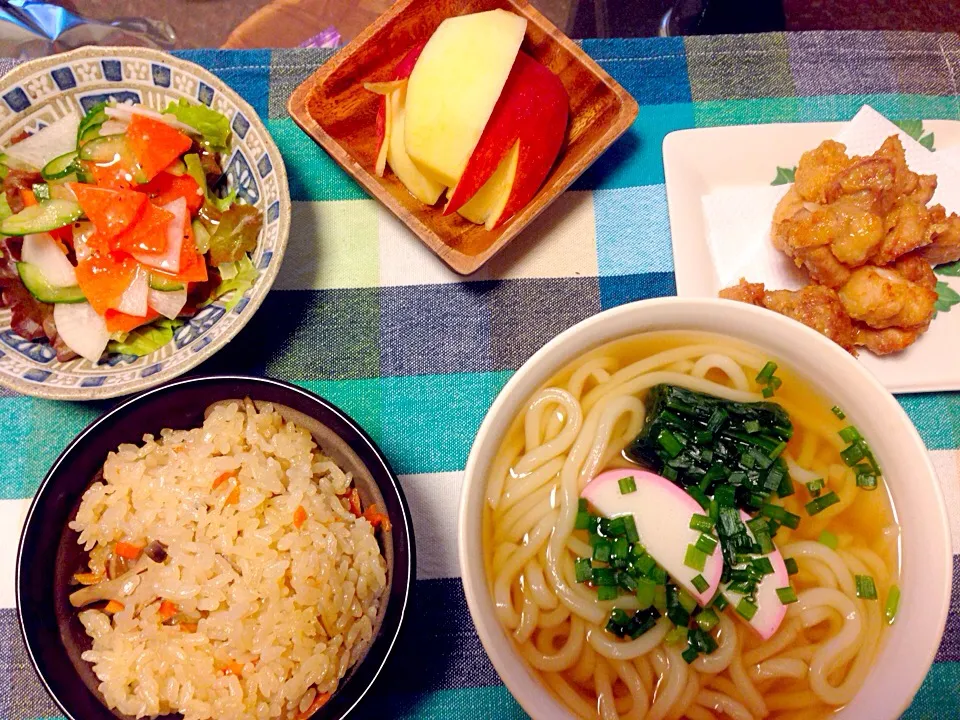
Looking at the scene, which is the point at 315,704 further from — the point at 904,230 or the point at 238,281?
the point at 904,230

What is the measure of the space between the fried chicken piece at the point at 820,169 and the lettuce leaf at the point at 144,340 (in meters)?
1.69

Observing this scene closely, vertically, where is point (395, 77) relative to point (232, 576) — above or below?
above

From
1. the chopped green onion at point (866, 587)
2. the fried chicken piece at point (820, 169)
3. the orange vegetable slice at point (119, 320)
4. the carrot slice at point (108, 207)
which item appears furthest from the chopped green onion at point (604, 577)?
the carrot slice at point (108, 207)

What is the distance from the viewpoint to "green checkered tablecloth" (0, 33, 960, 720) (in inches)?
72.2

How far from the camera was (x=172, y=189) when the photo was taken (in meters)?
1.85

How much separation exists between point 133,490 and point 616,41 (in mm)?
1850

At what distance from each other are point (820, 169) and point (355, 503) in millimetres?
1470

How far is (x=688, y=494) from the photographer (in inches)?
61.2

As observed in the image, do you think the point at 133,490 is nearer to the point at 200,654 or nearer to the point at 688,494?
the point at 200,654

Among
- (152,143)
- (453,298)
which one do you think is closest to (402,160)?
(453,298)

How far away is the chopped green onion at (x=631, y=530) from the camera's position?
1512mm

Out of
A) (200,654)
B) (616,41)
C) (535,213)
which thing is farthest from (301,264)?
(616,41)

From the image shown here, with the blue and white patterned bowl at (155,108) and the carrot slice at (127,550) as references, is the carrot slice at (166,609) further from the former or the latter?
the blue and white patterned bowl at (155,108)

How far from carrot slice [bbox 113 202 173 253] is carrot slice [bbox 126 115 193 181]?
0.33ft
